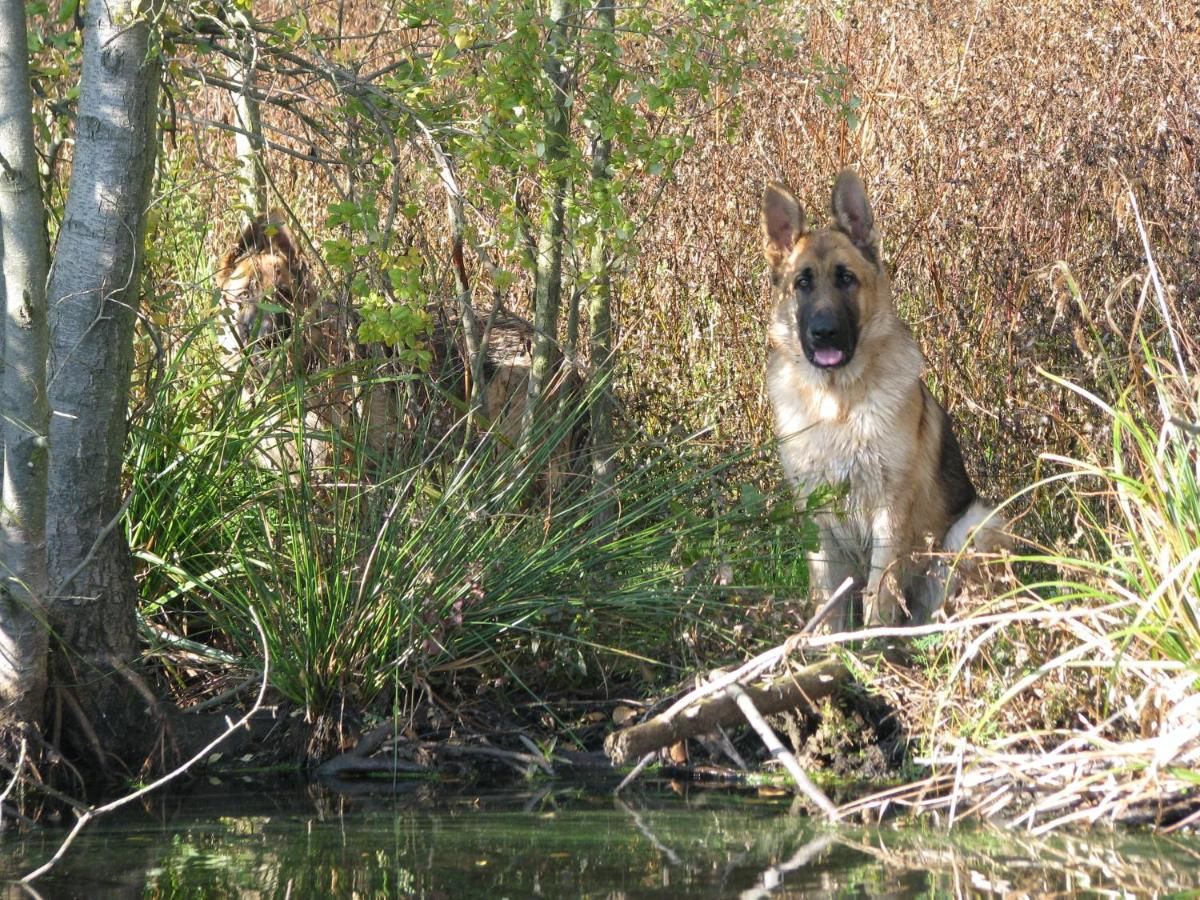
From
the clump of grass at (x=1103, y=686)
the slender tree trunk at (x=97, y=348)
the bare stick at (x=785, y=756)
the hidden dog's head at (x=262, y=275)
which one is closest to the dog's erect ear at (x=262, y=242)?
the hidden dog's head at (x=262, y=275)

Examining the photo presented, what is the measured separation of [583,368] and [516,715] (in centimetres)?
169

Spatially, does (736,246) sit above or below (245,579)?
above

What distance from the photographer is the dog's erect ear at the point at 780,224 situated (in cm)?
621

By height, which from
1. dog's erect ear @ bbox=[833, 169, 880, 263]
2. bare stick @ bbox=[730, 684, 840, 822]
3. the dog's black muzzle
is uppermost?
dog's erect ear @ bbox=[833, 169, 880, 263]

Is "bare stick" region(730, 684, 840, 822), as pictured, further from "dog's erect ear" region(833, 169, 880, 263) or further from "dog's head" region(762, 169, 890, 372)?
"dog's erect ear" region(833, 169, 880, 263)

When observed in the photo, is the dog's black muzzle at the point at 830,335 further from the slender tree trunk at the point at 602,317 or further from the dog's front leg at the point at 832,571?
the slender tree trunk at the point at 602,317

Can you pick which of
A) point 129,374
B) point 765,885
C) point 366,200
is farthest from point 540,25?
point 765,885

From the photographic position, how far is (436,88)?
5246 millimetres

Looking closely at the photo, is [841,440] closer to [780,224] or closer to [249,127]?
[780,224]

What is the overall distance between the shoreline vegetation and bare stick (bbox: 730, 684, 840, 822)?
0.01 m

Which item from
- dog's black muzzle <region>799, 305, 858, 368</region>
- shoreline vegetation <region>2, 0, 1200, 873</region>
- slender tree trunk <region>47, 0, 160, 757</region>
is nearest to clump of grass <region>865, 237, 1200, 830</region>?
shoreline vegetation <region>2, 0, 1200, 873</region>

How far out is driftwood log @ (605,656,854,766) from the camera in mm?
4410

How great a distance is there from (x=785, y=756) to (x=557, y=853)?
0.83 metres

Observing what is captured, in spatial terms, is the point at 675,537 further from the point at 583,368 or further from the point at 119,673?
the point at 119,673
